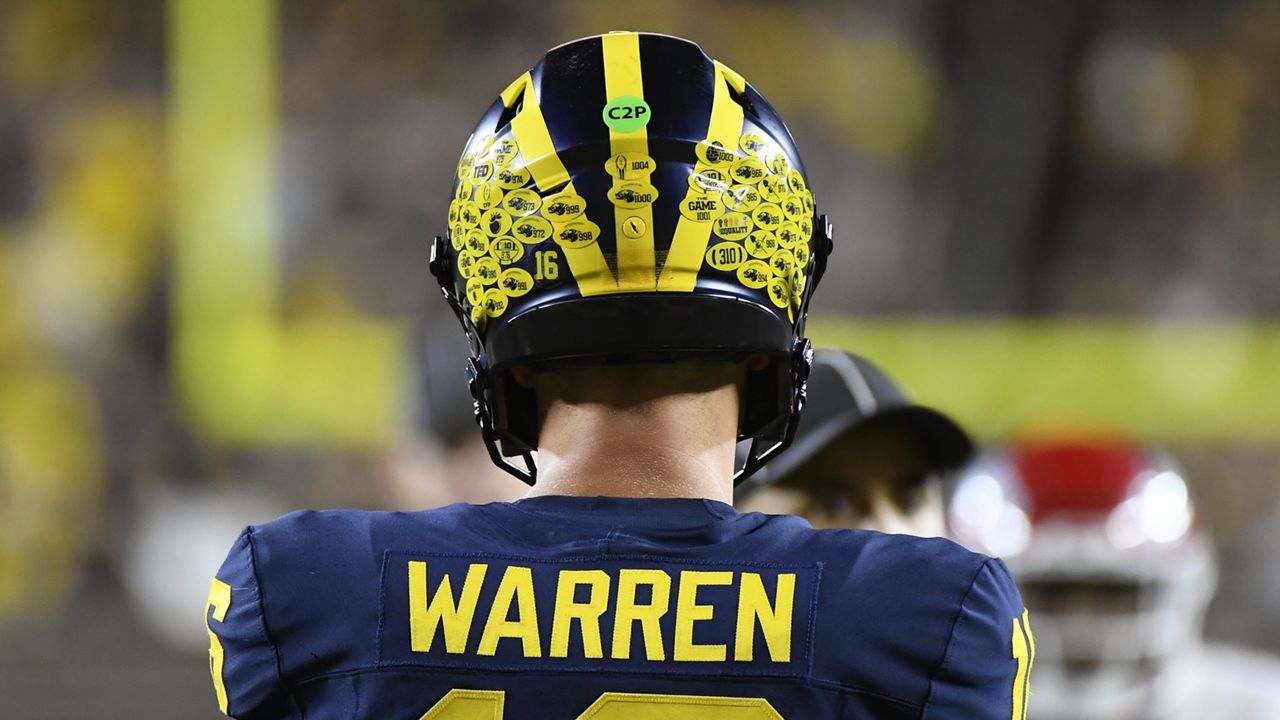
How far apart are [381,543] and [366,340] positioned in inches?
212

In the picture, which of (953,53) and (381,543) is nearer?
(381,543)

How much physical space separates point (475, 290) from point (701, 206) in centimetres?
19

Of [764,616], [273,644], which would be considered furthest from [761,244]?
[273,644]

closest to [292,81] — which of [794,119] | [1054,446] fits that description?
[794,119]

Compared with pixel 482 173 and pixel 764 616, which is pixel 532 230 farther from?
pixel 764 616

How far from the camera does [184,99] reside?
639 cm

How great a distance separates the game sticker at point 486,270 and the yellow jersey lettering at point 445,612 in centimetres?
24

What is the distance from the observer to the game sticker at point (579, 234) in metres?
1.11

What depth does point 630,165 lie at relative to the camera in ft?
3.68

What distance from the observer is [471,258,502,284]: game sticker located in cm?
115

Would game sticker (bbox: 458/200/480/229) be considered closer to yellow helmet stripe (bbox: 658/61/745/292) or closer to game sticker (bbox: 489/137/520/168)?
game sticker (bbox: 489/137/520/168)

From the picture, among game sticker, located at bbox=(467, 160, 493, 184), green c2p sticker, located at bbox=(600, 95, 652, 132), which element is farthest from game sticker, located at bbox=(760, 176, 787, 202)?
game sticker, located at bbox=(467, 160, 493, 184)

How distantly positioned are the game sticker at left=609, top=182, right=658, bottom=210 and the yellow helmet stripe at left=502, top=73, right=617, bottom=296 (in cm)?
3

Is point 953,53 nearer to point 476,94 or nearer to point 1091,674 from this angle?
point 476,94
